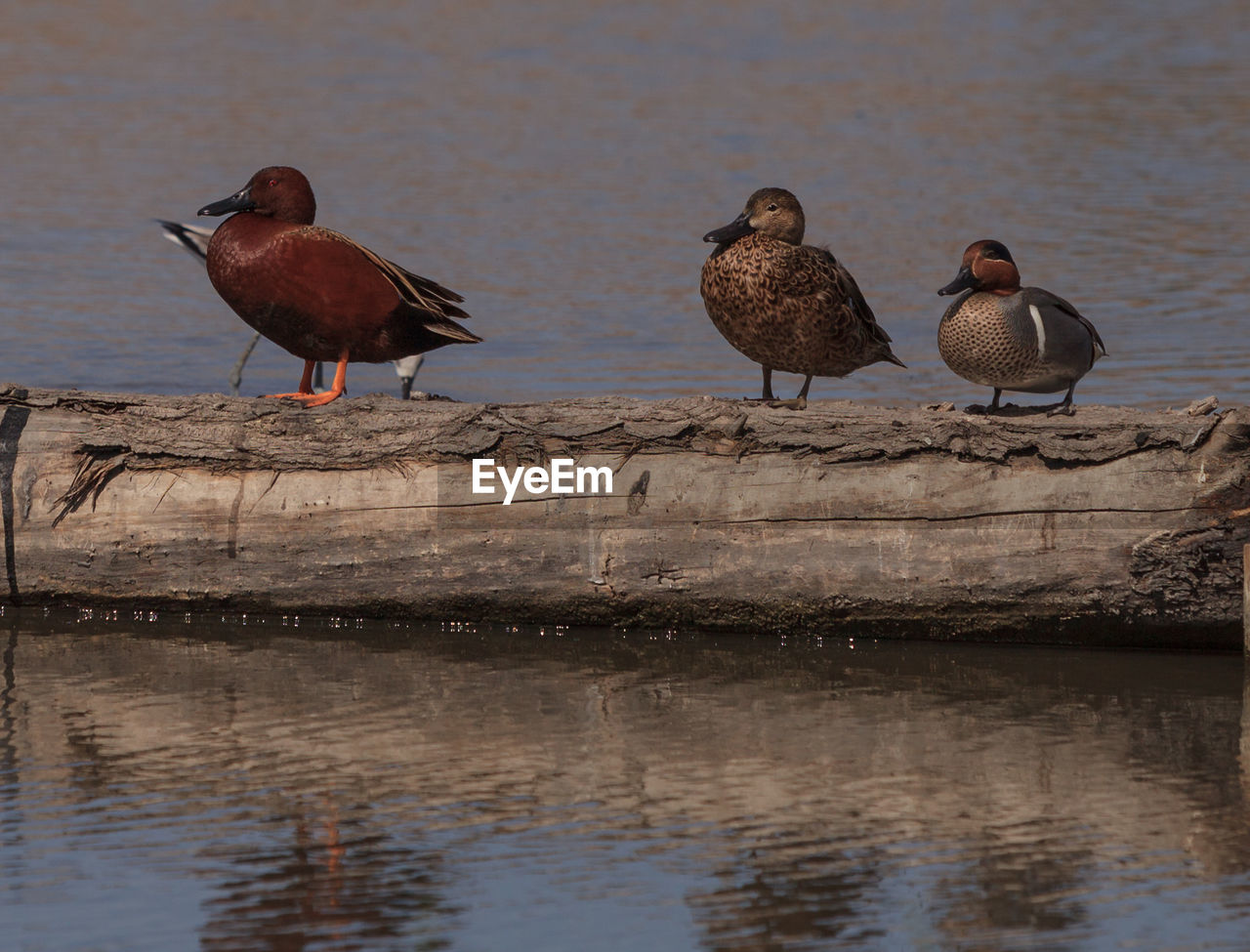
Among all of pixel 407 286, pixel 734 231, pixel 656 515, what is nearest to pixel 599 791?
pixel 656 515

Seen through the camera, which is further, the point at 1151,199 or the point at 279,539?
the point at 1151,199

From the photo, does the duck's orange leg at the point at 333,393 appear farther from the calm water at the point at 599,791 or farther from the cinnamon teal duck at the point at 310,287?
the calm water at the point at 599,791

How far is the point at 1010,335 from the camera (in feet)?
22.6

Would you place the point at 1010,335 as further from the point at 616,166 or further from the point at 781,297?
the point at 616,166

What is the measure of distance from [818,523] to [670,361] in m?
5.57

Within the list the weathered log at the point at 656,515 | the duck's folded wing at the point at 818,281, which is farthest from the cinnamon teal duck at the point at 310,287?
the duck's folded wing at the point at 818,281

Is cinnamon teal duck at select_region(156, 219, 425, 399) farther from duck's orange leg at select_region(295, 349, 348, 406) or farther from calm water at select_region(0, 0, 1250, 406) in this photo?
duck's orange leg at select_region(295, 349, 348, 406)

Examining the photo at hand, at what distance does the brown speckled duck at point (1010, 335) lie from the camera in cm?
691

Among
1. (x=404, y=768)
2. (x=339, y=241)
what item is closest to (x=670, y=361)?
(x=339, y=241)

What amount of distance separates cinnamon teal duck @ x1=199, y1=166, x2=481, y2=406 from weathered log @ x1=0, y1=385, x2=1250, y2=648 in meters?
0.42

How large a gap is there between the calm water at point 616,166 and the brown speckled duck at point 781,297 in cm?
376

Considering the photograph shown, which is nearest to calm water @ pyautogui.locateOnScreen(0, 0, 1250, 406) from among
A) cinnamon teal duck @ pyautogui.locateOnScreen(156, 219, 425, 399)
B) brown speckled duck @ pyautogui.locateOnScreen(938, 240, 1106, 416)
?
cinnamon teal duck @ pyautogui.locateOnScreen(156, 219, 425, 399)

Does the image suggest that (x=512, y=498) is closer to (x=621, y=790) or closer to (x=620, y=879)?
(x=621, y=790)

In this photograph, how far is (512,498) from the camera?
683 centimetres
